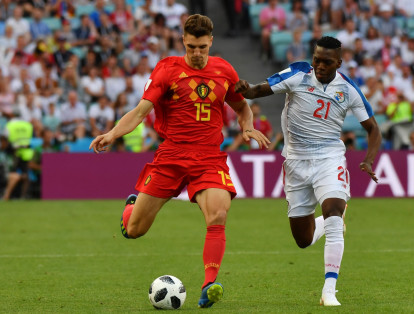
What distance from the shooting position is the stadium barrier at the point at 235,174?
19875 millimetres

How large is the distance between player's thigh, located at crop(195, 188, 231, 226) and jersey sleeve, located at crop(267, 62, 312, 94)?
3.66 feet

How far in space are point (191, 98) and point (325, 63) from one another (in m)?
1.28

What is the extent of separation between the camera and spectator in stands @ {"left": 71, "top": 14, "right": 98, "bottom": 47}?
24172mm

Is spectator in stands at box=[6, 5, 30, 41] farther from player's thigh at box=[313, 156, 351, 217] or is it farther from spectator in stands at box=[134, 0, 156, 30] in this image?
player's thigh at box=[313, 156, 351, 217]

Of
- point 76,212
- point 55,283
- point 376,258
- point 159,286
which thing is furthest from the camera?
point 76,212

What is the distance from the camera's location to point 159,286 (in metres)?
8.09

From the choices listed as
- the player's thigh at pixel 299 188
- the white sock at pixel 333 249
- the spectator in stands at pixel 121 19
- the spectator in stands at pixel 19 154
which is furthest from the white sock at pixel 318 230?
the spectator in stands at pixel 121 19

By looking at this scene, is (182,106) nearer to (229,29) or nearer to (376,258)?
(376,258)

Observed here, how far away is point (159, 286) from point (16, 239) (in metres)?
6.55

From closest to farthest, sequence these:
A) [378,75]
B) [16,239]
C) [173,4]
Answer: [16,239], [378,75], [173,4]

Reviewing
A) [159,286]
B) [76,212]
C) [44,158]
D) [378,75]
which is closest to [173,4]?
[378,75]

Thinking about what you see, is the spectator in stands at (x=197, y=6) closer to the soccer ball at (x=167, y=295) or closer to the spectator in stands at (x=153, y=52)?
the spectator in stands at (x=153, y=52)

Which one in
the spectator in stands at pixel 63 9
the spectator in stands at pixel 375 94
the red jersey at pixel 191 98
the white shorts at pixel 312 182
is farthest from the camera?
the spectator in stands at pixel 63 9

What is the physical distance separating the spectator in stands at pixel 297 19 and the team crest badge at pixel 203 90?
17200 mm
